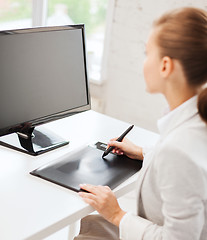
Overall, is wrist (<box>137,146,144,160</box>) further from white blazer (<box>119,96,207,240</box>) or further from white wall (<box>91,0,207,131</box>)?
white wall (<box>91,0,207,131</box>)

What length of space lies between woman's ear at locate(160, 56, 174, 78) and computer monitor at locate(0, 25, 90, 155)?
52cm

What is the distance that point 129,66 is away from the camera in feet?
8.94

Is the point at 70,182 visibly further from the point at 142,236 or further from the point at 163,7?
the point at 163,7

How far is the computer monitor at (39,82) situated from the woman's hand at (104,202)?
0.31 m

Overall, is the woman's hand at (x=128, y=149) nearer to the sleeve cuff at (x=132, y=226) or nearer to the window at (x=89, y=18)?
the sleeve cuff at (x=132, y=226)

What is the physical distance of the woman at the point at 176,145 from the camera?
0.92 metres

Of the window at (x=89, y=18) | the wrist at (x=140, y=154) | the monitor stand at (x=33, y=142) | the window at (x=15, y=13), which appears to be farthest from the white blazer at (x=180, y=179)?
the window at (x=15, y=13)

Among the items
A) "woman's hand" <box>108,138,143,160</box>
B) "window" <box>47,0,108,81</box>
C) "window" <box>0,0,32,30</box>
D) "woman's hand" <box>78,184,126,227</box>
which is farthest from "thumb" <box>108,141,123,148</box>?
"window" <box>0,0,32,30</box>

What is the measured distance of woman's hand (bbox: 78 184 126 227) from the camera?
1079 mm

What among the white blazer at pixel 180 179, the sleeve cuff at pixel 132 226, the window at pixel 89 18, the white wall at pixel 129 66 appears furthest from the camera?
the window at pixel 89 18

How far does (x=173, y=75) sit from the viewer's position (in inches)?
38.8

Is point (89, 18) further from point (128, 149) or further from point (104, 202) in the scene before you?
point (104, 202)

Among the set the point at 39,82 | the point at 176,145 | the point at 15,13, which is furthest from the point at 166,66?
the point at 15,13

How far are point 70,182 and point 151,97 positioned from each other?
1600mm
